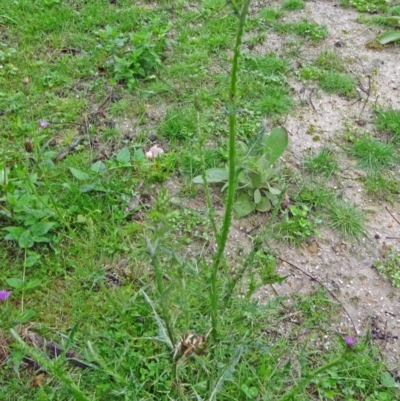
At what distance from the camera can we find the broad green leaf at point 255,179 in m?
2.66

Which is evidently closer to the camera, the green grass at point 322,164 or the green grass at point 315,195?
the green grass at point 315,195

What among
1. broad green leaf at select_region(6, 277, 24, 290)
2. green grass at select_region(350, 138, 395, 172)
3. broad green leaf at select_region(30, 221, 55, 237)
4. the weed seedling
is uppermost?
green grass at select_region(350, 138, 395, 172)

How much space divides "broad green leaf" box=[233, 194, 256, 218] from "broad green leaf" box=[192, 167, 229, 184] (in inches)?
5.6

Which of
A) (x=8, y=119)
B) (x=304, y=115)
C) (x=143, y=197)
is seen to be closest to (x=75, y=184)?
(x=143, y=197)

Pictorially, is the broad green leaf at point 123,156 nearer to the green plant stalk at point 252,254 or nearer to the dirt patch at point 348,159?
the dirt patch at point 348,159

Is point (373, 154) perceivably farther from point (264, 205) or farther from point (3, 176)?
point (3, 176)

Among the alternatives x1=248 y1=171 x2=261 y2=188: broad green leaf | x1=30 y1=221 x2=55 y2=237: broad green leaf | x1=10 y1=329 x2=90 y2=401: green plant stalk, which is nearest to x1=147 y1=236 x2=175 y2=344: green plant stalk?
x1=10 y1=329 x2=90 y2=401: green plant stalk

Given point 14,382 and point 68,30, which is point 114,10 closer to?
point 68,30

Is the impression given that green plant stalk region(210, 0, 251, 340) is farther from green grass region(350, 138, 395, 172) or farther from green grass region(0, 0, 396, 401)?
green grass region(350, 138, 395, 172)

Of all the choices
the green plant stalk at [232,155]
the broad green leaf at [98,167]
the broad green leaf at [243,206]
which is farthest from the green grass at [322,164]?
the green plant stalk at [232,155]

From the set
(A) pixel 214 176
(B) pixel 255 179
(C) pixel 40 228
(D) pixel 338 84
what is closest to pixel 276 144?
(B) pixel 255 179

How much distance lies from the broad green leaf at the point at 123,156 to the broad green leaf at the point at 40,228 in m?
0.59

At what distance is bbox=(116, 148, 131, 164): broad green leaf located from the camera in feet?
9.37

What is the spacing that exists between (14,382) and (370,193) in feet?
6.60
